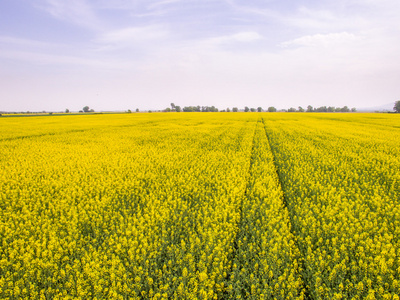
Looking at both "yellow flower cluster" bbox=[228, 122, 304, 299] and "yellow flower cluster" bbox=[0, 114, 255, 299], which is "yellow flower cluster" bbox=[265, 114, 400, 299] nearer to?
"yellow flower cluster" bbox=[228, 122, 304, 299]

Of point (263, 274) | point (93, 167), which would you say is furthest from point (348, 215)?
point (93, 167)

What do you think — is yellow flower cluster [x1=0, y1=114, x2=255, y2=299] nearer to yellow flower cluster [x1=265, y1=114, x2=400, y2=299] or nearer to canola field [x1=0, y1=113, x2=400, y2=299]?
canola field [x1=0, y1=113, x2=400, y2=299]

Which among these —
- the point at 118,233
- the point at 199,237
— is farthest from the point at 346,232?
the point at 118,233

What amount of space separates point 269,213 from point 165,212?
2695 millimetres

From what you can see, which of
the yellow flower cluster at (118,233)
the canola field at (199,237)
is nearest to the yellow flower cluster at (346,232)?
the canola field at (199,237)

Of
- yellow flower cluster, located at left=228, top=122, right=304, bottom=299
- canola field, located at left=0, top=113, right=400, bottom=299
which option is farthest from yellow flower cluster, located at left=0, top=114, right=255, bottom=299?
yellow flower cluster, located at left=228, top=122, right=304, bottom=299

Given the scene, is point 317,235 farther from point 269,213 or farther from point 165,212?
point 165,212

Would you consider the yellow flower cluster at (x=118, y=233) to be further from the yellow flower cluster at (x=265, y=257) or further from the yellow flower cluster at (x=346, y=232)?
the yellow flower cluster at (x=346, y=232)

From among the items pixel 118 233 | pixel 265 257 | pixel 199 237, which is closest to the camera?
pixel 265 257

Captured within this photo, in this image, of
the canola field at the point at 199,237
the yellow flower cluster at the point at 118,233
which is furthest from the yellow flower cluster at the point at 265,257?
the yellow flower cluster at the point at 118,233

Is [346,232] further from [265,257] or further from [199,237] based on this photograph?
[199,237]

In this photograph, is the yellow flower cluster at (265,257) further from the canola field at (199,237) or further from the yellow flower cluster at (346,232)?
the yellow flower cluster at (346,232)

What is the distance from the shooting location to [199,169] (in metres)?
10.2

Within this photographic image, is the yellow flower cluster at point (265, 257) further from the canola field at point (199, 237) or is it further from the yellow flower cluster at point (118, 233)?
the yellow flower cluster at point (118, 233)
